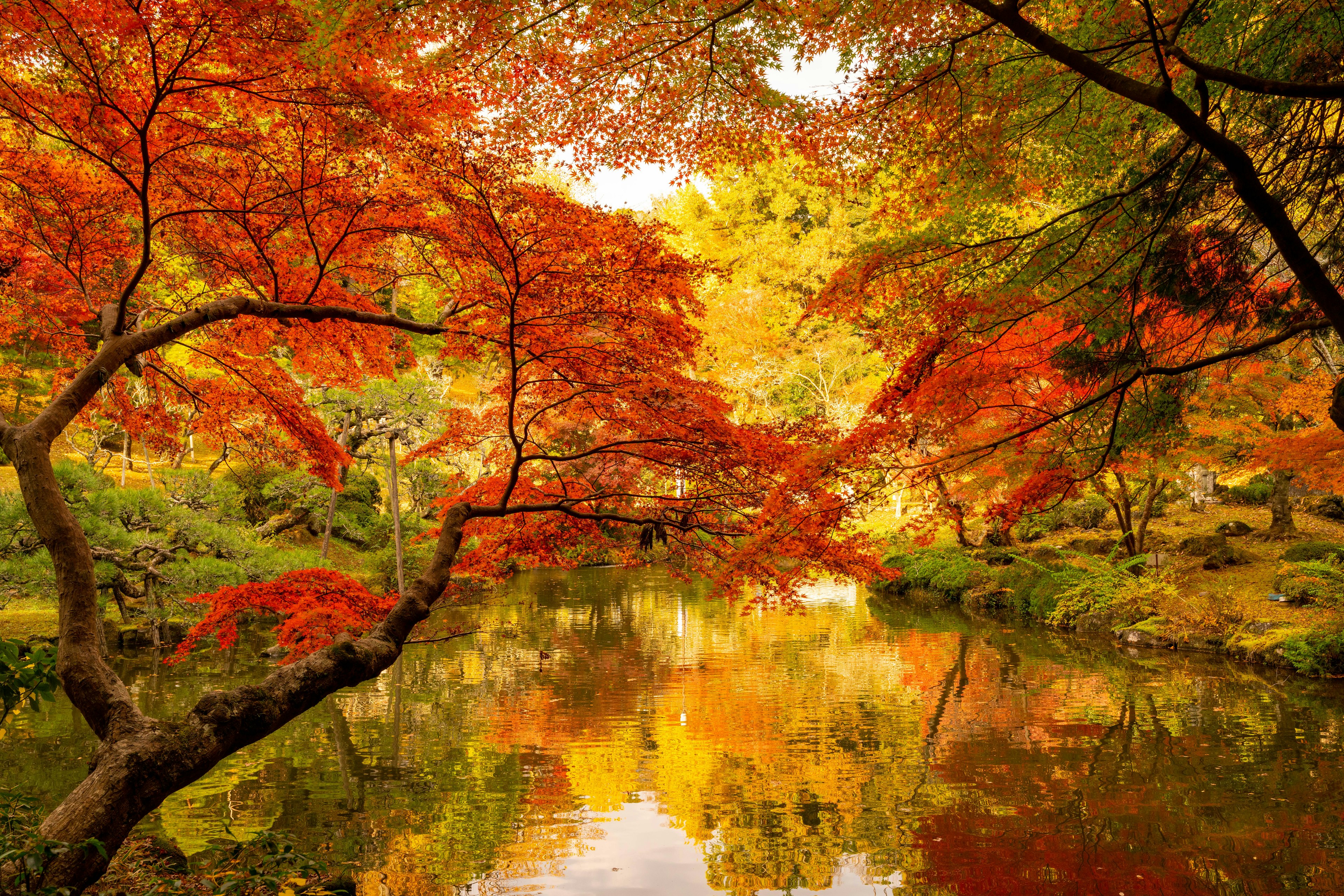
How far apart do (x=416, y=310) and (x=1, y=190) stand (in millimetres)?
14552

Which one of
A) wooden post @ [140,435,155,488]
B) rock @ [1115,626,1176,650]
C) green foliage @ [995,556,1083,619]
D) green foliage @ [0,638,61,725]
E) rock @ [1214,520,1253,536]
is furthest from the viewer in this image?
rock @ [1214,520,1253,536]

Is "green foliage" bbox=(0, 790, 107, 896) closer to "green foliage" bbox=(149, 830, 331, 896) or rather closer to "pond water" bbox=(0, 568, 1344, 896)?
"green foliage" bbox=(149, 830, 331, 896)

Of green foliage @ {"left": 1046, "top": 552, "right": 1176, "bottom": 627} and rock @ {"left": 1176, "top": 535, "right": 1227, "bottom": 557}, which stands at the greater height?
rock @ {"left": 1176, "top": 535, "right": 1227, "bottom": 557}

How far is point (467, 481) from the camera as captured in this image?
18.8 m

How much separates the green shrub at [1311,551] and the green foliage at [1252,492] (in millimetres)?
4722

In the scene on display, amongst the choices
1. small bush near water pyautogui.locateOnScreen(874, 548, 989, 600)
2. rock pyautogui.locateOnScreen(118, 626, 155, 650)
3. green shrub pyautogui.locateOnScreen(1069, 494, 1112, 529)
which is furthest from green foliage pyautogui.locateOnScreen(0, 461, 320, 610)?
green shrub pyautogui.locateOnScreen(1069, 494, 1112, 529)

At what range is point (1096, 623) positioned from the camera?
41.9 feet

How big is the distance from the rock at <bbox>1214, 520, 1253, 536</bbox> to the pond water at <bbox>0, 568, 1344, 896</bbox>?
4.21 metres

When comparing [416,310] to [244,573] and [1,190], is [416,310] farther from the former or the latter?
[1,190]

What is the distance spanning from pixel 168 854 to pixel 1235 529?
16.4 m

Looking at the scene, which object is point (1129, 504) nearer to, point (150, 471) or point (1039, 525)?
point (1039, 525)

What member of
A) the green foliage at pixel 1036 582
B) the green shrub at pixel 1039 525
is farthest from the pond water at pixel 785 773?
the green shrub at pixel 1039 525

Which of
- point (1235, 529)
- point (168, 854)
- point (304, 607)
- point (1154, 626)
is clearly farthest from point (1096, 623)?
point (168, 854)

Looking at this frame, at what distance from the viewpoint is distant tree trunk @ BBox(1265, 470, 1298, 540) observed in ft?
44.0
